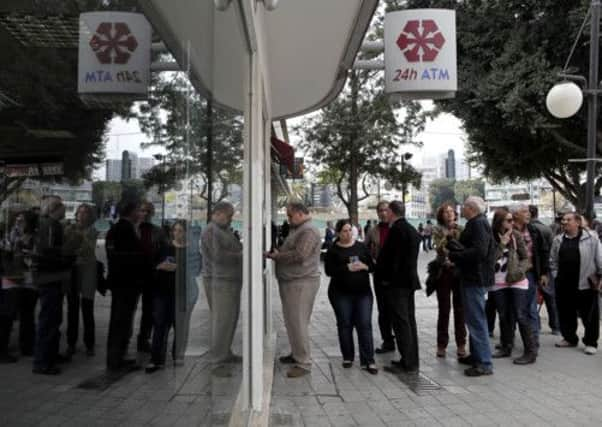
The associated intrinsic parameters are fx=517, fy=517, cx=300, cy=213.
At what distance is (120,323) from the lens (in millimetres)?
1095

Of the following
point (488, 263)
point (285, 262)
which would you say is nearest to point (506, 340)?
point (488, 263)

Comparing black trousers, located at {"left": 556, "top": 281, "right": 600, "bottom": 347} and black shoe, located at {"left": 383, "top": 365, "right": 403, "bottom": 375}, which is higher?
black trousers, located at {"left": 556, "top": 281, "right": 600, "bottom": 347}

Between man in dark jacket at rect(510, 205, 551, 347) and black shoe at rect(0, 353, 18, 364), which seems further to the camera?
man in dark jacket at rect(510, 205, 551, 347)

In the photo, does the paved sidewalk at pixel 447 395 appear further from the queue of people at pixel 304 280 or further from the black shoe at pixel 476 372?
the queue of people at pixel 304 280

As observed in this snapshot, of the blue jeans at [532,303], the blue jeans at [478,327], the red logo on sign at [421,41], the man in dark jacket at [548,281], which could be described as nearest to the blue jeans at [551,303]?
the man in dark jacket at [548,281]

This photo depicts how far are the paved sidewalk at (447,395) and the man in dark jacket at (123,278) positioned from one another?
314 cm

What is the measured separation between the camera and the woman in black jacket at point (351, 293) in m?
5.56

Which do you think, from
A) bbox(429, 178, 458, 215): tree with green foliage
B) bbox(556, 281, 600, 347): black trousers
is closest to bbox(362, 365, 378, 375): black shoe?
bbox(556, 281, 600, 347): black trousers

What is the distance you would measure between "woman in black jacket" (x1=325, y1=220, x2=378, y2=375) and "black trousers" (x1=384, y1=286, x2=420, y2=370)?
0.87ft

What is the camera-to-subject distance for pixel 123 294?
110 centimetres

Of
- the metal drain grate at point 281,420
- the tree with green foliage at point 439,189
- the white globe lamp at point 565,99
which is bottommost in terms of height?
the metal drain grate at point 281,420

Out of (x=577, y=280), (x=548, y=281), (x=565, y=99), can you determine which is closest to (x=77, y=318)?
(x=577, y=280)

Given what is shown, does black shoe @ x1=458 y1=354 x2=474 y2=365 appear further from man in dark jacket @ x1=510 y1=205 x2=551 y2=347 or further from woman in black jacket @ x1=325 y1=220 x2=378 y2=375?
woman in black jacket @ x1=325 y1=220 x2=378 y2=375

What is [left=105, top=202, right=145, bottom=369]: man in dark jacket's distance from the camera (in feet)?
3.34
